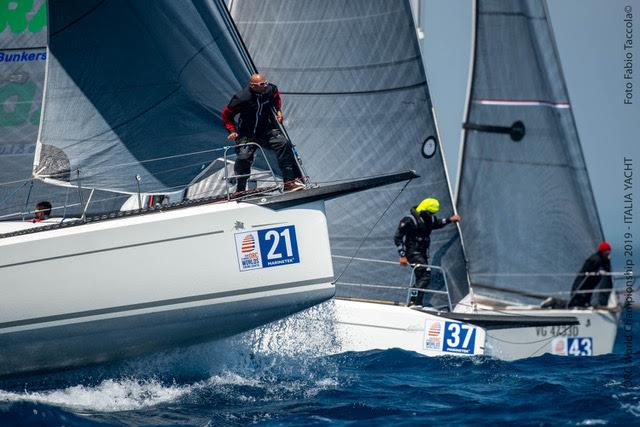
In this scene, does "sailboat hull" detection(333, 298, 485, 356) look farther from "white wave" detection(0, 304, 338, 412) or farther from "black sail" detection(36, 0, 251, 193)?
"black sail" detection(36, 0, 251, 193)

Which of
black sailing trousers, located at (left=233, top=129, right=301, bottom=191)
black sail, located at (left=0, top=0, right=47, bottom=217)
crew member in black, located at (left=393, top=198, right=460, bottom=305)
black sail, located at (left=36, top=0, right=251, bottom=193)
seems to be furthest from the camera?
crew member in black, located at (left=393, top=198, right=460, bottom=305)

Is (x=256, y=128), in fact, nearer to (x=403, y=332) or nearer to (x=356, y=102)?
(x=403, y=332)

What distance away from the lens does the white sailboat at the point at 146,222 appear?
27.5ft

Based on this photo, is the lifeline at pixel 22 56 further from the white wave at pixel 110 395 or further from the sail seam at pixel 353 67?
the white wave at pixel 110 395

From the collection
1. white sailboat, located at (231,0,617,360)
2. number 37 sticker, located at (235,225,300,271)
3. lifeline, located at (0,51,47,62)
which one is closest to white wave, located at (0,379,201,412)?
number 37 sticker, located at (235,225,300,271)

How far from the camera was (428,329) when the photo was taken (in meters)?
11.5

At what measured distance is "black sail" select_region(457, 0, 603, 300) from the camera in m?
14.4

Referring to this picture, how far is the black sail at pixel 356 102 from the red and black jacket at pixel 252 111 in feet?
13.0

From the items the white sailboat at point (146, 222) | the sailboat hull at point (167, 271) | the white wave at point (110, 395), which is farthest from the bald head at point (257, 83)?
the white wave at point (110, 395)

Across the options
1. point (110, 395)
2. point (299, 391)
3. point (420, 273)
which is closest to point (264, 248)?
point (299, 391)

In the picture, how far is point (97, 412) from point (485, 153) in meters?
8.00

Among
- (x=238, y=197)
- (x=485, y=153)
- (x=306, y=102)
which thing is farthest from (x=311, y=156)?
(x=238, y=197)

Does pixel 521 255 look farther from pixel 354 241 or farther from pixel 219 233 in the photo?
pixel 219 233

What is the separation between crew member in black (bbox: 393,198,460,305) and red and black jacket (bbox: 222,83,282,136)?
3328 millimetres
